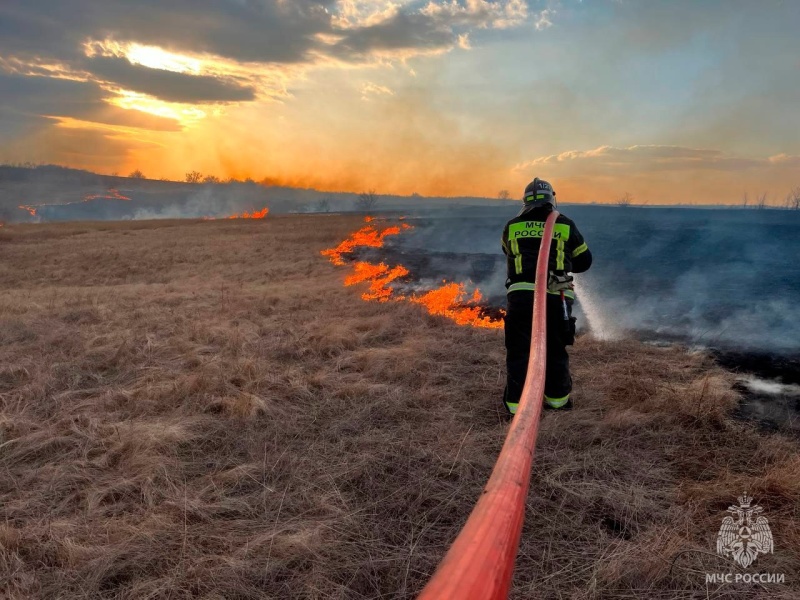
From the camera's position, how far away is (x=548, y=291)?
4.70m

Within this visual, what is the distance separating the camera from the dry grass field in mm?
2576

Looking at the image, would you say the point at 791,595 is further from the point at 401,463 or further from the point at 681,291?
the point at 681,291

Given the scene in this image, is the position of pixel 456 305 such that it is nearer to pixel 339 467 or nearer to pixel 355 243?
pixel 339 467

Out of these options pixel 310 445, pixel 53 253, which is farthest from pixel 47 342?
pixel 53 253

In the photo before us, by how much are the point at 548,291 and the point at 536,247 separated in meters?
0.49

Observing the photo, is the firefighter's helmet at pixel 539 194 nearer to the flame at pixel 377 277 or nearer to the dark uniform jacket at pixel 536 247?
the dark uniform jacket at pixel 536 247

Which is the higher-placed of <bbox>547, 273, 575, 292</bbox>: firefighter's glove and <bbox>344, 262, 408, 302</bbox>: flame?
<bbox>547, 273, 575, 292</bbox>: firefighter's glove

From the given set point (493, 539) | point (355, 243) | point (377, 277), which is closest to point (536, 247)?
point (493, 539)

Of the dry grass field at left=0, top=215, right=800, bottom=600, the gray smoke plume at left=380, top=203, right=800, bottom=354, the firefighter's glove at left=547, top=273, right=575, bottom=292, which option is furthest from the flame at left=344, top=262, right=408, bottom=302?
the firefighter's glove at left=547, top=273, right=575, bottom=292

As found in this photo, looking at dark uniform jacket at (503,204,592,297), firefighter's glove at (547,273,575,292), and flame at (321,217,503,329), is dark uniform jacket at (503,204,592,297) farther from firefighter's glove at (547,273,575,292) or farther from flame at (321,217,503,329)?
flame at (321,217,503,329)

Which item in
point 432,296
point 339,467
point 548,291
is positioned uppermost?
point 548,291

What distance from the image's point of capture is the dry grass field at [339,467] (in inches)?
101

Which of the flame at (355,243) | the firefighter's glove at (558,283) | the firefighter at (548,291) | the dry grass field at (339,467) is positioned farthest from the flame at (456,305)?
the flame at (355,243)

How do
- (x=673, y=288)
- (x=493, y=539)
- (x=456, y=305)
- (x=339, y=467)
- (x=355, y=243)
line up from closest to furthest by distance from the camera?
1. (x=493, y=539)
2. (x=339, y=467)
3. (x=456, y=305)
4. (x=673, y=288)
5. (x=355, y=243)
